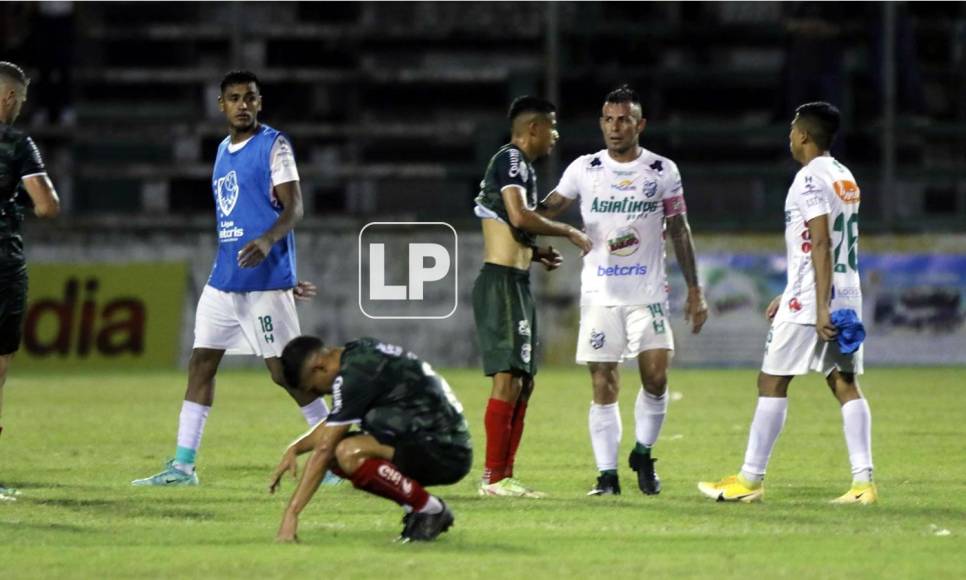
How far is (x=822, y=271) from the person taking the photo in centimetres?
880

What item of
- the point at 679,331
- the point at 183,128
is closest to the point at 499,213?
the point at 679,331

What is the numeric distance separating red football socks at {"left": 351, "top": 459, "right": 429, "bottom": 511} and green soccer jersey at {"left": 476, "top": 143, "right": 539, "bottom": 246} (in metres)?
2.41

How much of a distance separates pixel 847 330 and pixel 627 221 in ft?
4.87

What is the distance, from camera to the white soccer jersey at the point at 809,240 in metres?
8.90

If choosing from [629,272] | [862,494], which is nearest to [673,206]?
[629,272]

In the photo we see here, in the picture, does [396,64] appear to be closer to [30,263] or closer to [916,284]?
[30,263]

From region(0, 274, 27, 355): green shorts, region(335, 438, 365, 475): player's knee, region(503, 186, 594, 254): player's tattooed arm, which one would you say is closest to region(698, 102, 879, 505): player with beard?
region(503, 186, 594, 254): player's tattooed arm

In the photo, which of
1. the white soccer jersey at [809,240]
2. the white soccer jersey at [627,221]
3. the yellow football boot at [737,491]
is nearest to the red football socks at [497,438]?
the white soccer jersey at [627,221]

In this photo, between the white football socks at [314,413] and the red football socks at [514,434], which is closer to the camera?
the red football socks at [514,434]

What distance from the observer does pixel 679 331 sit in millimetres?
21312

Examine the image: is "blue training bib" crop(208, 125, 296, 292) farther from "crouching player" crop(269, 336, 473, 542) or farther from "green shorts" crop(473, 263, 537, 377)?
"crouching player" crop(269, 336, 473, 542)

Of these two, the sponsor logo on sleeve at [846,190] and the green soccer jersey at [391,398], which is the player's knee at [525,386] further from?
the sponsor logo on sleeve at [846,190]

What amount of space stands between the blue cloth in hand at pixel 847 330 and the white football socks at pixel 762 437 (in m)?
0.44

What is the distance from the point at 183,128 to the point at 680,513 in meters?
17.1
